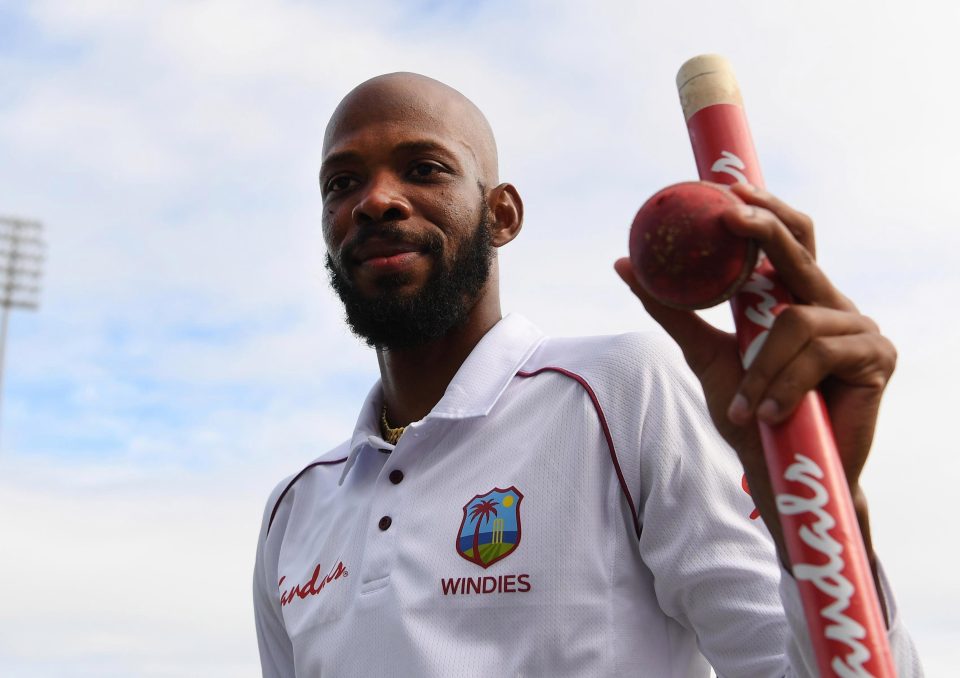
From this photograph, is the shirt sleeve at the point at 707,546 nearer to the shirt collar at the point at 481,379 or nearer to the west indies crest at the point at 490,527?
the west indies crest at the point at 490,527

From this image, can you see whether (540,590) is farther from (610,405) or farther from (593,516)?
(610,405)

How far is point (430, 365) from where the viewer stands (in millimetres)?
3611

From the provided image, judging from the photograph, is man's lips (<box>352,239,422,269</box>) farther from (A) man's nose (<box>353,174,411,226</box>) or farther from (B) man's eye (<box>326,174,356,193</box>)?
(B) man's eye (<box>326,174,356,193</box>)

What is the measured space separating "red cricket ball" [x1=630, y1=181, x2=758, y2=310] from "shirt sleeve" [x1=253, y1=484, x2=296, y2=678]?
236 centimetres

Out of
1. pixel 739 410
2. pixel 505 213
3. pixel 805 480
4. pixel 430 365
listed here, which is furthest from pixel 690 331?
pixel 505 213

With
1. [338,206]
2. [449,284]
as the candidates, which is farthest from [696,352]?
[338,206]

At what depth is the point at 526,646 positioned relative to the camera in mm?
2703

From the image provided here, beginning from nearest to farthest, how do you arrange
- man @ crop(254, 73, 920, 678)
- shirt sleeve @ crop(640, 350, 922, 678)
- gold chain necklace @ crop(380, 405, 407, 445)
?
1. shirt sleeve @ crop(640, 350, 922, 678)
2. man @ crop(254, 73, 920, 678)
3. gold chain necklace @ crop(380, 405, 407, 445)

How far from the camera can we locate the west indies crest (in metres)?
2.83

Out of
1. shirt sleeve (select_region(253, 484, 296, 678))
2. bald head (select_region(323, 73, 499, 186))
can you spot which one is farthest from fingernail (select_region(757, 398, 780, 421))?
shirt sleeve (select_region(253, 484, 296, 678))

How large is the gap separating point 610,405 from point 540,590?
1.71 ft

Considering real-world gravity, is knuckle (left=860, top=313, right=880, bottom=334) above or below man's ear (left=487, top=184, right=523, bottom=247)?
below

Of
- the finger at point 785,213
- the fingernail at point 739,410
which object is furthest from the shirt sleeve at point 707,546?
the finger at point 785,213

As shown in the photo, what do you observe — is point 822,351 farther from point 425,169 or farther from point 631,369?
point 425,169
